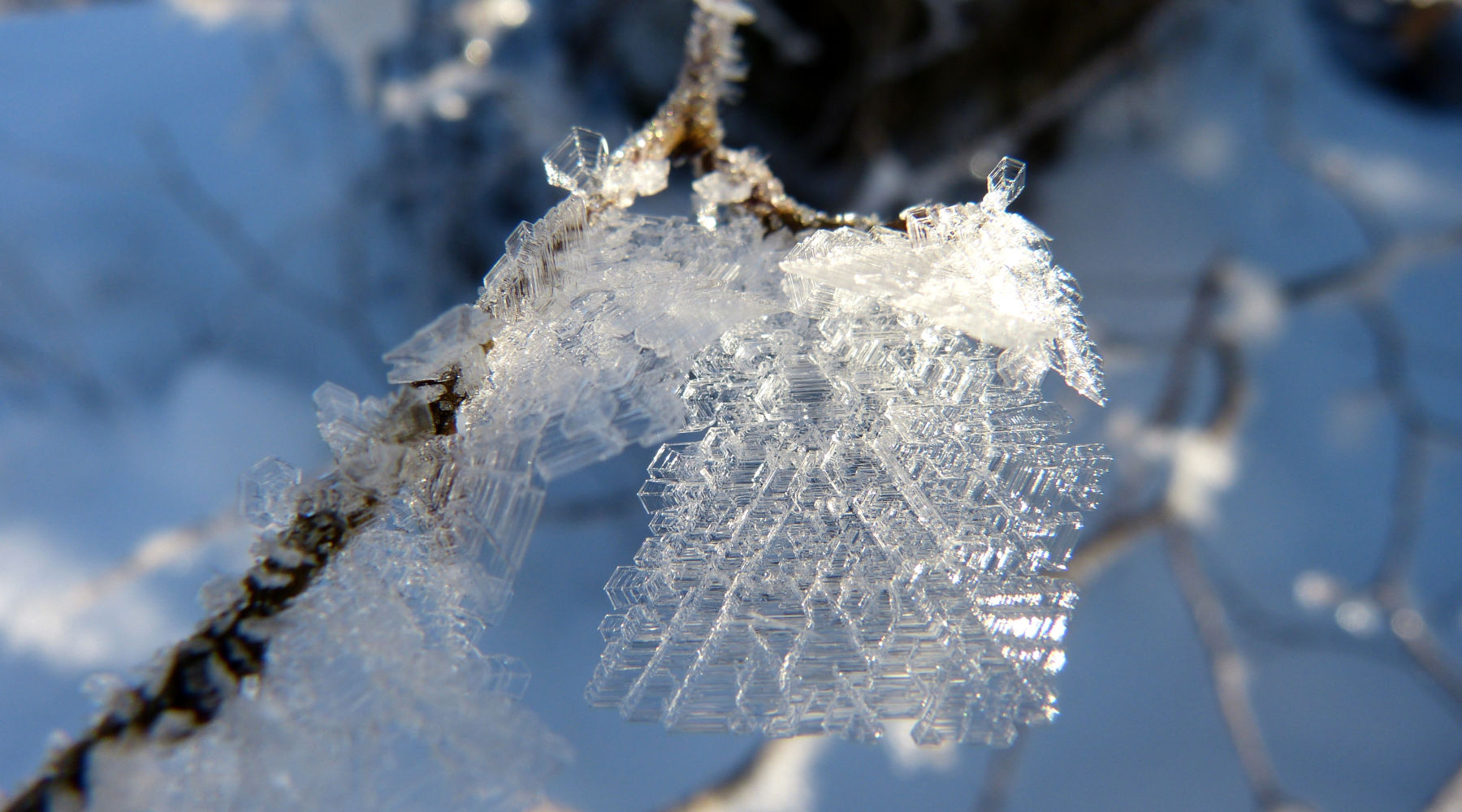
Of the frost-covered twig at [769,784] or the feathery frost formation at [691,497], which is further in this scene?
the frost-covered twig at [769,784]

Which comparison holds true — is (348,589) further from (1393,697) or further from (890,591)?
(1393,697)

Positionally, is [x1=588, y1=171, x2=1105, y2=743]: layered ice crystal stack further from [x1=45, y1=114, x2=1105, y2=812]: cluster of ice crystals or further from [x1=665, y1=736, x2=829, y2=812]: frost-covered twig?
[x1=665, y1=736, x2=829, y2=812]: frost-covered twig

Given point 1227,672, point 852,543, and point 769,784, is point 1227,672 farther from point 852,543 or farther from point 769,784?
Answer: point 852,543

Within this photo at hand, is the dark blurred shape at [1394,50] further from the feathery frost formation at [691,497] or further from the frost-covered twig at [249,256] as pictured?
the frost-covered twig at [249,256]

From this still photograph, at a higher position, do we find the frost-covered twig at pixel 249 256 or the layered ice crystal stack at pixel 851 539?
the frost-covered twig at pixel 249 256

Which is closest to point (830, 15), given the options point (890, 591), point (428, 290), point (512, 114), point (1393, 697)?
point (512, 114)

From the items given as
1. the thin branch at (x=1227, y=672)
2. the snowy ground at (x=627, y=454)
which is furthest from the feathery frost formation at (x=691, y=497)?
the thin branch at (x=1227, y=672)

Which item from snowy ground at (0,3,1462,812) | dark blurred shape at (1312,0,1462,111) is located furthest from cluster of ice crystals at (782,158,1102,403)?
dark blurred shape at (1312,0,1462,111)
